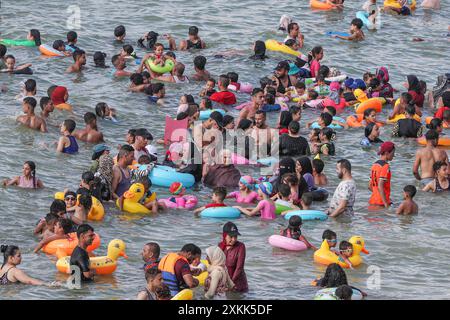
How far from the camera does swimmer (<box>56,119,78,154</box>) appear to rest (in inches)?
874

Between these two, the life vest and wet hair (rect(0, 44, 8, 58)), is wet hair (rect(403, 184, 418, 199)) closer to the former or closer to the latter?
the life vest

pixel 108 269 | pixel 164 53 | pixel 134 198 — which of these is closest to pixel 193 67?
pixel 164 53

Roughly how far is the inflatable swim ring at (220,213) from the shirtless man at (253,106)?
462 cm

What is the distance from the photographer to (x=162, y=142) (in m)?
23.1

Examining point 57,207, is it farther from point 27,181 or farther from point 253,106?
point 253,106

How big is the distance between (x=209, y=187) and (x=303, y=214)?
244 centimetres

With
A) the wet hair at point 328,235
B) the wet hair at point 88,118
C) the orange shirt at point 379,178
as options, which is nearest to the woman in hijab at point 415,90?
the orange shirt at point 379,178

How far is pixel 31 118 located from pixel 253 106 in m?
4.68

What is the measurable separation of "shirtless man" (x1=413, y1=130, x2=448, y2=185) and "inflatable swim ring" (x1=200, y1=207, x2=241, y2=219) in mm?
4056

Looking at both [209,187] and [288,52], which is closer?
[209,187]

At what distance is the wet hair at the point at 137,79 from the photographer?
2616cm
